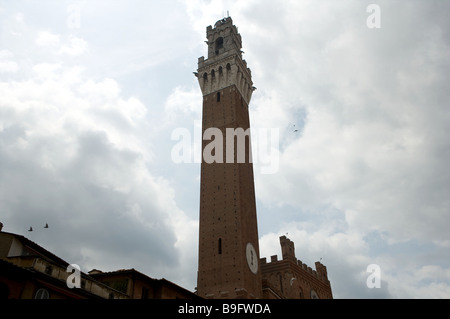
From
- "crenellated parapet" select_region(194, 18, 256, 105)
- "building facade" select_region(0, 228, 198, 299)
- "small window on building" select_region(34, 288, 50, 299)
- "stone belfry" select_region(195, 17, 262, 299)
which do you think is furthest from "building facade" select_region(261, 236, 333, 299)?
"small window on building" select_region(34, 288, 50, 299)

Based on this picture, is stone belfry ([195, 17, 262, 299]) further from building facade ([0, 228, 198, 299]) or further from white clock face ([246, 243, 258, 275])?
building facade ([0, 228, 198, 299])

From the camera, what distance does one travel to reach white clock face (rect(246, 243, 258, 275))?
2771 cm

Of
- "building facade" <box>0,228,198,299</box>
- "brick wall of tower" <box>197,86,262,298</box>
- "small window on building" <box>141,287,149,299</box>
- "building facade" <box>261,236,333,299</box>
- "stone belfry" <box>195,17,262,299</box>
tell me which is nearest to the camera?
"building facade" <box>0,228,198,299</box>

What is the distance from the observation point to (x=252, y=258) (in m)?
28.5

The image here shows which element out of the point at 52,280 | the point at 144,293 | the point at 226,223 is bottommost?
the point at 52,280

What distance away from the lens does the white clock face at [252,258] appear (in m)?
27.7

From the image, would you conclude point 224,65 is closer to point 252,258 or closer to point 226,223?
point 226,223

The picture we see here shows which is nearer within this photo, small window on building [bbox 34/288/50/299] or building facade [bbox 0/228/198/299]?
building facade [bbox 0/228/198/299]

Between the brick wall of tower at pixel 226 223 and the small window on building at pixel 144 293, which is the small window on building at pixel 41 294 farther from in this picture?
the brick wall of tower at pixel 226 223

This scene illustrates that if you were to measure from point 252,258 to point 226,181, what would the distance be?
6495mm

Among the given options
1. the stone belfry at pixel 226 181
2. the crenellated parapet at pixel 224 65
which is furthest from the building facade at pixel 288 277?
the crenellated parapet at pixel 224 65

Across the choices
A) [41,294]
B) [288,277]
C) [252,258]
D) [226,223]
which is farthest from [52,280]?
[288,277]
